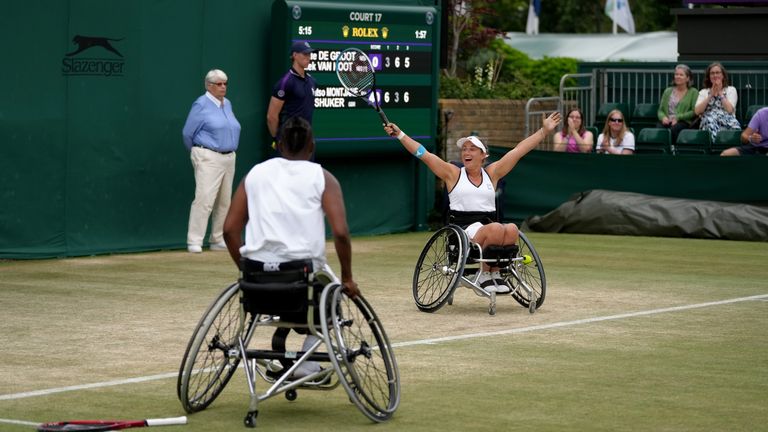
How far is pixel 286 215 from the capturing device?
26.4 ft

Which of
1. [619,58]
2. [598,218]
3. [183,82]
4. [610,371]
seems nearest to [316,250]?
[610,371]

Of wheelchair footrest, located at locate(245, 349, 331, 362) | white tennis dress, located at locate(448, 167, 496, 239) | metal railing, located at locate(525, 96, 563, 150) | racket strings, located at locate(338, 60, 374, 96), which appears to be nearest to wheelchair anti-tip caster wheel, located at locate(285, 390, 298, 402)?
wheelchair footrest, located at locate(245, 349, 331, 362)

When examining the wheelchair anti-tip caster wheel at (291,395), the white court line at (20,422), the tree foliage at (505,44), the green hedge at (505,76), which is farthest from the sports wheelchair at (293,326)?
the green hedge at (505,76)

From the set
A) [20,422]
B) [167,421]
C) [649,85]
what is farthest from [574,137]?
[20,422]

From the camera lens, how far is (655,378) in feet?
31.2

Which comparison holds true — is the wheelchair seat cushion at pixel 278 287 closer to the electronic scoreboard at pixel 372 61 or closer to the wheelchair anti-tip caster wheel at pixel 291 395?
the wheelchair anti-tip caster wheel at pixel 291 395

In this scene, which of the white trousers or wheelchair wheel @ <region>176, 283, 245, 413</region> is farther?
the white trousers

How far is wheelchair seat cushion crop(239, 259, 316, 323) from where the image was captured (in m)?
7.93

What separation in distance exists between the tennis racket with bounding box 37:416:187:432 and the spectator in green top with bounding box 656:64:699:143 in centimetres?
1485

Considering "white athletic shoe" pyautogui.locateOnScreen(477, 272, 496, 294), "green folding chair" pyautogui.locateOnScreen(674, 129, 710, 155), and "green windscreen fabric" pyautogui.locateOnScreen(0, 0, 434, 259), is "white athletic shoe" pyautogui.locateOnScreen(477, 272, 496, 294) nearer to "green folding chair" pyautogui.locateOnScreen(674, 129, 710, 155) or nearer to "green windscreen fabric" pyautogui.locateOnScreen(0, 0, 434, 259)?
"green windscreen fabric" pyautogui.locateOnScreen(0, 0, 434, 259)

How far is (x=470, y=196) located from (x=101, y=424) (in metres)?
5.78

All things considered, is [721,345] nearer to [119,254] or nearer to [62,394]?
[62,394]

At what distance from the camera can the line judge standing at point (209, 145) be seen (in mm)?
17156

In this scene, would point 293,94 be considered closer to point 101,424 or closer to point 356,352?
point 356,352
